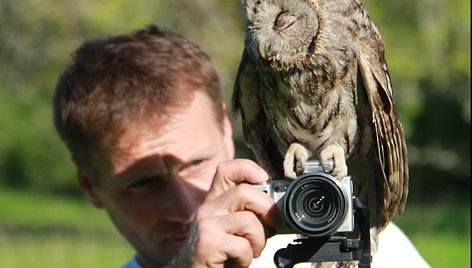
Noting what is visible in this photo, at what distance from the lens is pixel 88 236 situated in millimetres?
15227

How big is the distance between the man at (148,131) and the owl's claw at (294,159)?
509 millimetres

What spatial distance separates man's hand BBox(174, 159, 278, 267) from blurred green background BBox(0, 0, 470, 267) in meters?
7.50

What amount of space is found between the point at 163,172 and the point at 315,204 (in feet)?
3.87

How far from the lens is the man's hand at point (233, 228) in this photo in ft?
11.9

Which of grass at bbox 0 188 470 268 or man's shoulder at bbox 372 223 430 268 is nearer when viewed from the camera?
man's shoulder at bbox 372 223 430 268

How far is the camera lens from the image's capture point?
3.57m

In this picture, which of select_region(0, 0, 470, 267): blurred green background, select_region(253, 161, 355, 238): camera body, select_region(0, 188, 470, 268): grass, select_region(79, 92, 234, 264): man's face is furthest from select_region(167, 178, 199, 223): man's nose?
select_region(0, 0, 470, 267): blurred green background

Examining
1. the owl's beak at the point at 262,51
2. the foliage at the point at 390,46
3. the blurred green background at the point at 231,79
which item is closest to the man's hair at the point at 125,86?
the owl's beak at the point at 262,51

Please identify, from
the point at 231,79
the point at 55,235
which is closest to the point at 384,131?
the point at 231,79

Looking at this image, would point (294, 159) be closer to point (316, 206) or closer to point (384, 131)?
point (384, 131)

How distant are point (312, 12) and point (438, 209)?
13.0m

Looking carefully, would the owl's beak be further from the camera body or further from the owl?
the camera body

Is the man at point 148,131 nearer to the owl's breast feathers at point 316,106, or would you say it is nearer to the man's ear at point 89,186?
the man's ear at point 89,186

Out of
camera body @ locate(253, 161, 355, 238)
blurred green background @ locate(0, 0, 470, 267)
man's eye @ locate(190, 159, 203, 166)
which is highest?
camera body @ locate(253, 161, 355, 238)
